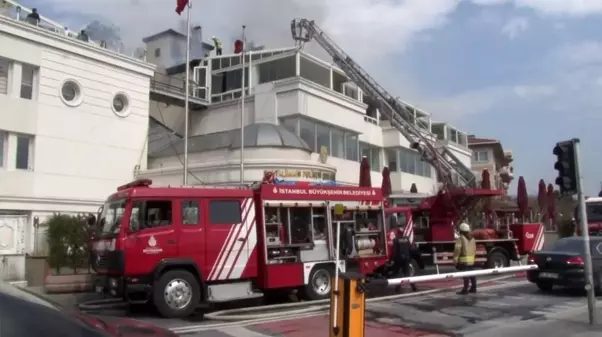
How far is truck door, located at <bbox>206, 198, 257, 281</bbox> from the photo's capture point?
12352mm

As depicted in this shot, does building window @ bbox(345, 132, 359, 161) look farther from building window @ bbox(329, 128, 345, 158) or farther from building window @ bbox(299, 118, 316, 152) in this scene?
building window @ bbox(299, 118, 316, 152)

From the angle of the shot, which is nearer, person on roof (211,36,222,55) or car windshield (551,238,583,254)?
car windshield (551,238,583,254)

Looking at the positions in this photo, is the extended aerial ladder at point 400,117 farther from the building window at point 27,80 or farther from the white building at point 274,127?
the building window at point 27,80

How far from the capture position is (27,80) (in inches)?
939

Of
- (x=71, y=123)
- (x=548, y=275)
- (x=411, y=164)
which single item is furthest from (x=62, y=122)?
(x=411, y=164)

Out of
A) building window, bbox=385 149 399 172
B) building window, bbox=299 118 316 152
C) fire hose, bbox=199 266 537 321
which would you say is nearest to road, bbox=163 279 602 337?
fire hose, bbox=199 266 537 321

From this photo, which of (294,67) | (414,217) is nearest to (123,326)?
(414,217)

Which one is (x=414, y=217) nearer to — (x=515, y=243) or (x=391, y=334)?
(x=515, y=243)

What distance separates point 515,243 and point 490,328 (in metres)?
10.8

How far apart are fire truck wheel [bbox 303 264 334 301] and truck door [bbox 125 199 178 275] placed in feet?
11.2

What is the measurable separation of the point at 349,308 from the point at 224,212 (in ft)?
19.7

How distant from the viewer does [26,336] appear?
295 centimetres

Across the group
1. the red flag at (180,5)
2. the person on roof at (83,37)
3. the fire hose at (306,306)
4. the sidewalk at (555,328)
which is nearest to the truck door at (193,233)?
the fire hose at (306,306)

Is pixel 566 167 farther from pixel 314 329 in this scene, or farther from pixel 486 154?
pixel 486 154
